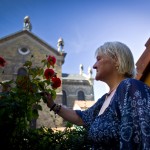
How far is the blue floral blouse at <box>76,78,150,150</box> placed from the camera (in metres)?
1.70

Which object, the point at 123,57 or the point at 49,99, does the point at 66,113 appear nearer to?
the point at 49,99

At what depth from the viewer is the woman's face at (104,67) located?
237 centimetres

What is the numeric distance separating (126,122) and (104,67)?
0.76 meters

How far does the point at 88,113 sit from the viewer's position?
2.58 meters

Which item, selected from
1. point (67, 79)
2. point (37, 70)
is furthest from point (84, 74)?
point (37, 70)

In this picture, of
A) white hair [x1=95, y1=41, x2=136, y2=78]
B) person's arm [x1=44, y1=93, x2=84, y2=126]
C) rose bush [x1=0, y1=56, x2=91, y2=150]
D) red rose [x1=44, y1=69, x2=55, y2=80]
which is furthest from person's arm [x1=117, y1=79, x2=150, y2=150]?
red rose [x1=44, y1=69, x2=55, y2=80]

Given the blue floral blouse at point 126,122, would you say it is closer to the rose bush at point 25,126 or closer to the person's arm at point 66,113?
the person's arm at point 66,113

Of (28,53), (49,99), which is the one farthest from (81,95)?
(49,99)

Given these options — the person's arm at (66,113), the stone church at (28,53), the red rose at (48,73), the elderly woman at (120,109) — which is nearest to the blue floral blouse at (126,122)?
the elderly woman at (120,109)

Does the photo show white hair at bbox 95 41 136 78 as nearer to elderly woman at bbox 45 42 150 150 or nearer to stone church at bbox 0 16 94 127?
elderly woman at bbox 45 42 150 150

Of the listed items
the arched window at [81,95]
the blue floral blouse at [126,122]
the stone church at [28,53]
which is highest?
the stone church at [28,53]

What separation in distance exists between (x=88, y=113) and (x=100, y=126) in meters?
0.53

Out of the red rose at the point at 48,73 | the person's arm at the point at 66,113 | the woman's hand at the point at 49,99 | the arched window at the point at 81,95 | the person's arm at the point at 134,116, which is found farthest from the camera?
the arched window at the point at 81,95

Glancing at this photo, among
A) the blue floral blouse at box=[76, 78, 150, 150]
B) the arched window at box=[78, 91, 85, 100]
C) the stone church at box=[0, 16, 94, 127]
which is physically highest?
the stone church at box=[0, 16, 94, 127]
